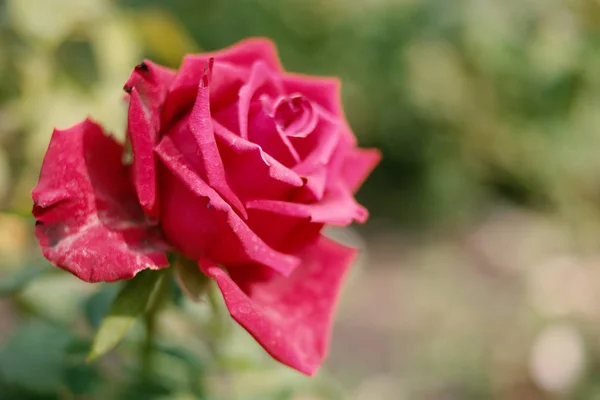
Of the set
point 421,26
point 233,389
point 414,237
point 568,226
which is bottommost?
point 414,237

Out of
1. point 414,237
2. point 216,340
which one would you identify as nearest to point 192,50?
point 216,340

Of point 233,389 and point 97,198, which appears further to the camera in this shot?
point 233,389

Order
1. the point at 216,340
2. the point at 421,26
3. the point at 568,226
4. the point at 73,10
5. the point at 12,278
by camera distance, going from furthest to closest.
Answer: the point at 421,26, the point at 568,226, the point at 73,10, the point at 216,340, the point at 12,278

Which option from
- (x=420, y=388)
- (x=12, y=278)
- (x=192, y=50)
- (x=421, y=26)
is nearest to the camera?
(x=12, y=278)

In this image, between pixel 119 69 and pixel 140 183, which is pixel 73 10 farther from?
pixel 140 183

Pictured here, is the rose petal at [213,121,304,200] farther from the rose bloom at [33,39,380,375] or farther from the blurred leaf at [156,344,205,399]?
the blurred leaf at [156,344,205,399]

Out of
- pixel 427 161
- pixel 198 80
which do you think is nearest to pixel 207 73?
pixel 198 80

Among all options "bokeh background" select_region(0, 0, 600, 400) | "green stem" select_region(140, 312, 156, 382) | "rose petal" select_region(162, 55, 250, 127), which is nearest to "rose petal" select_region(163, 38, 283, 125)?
"rose petal" select_region(162, 55, 250, 127)
